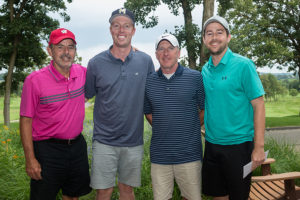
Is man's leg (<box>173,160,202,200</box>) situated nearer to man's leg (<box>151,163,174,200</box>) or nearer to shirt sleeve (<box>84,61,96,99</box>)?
man's leg (<box>151,163,174,200</box>)

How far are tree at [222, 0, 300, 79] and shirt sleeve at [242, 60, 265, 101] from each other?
64.3 ft

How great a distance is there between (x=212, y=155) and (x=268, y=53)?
20.3 metres

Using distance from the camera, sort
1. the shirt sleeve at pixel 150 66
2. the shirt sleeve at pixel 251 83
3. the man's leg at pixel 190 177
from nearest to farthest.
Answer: the shirt sleeve at pixel 251 83
the man's leg at pixel 190 177
the shirt sleeve at pixel 150 66

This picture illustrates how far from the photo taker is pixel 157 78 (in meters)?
3.53

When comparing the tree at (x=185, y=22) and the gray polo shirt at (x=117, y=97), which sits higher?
the tree at (x=185, y=22)

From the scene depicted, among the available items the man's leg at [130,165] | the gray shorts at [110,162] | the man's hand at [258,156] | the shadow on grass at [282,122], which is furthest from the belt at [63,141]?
the shadow on grass at [282,122]

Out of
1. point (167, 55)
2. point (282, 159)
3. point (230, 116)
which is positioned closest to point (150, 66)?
point (167, 55)

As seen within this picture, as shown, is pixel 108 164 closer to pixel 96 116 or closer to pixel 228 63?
pixel 96 116

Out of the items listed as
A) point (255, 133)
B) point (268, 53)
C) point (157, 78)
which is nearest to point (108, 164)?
point (157, 78)

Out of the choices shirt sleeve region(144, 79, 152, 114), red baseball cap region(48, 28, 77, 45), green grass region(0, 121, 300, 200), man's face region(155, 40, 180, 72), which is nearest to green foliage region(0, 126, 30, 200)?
green grass region(0, 121, 300, 200)

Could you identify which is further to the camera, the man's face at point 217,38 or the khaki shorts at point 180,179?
the khaki shorts at point 180,179

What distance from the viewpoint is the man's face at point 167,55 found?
3.44 meters

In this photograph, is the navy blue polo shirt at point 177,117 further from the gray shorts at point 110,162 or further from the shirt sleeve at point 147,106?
the gray shorts at point 110,162

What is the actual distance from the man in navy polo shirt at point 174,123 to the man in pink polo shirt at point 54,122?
916mm
